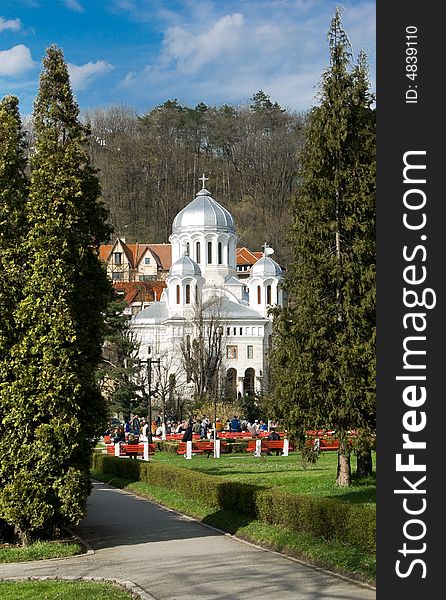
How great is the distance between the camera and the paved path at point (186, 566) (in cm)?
1149

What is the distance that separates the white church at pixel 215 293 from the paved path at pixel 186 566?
59688 millimetres

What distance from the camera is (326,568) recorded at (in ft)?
42.1

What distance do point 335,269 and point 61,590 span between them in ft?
42.8

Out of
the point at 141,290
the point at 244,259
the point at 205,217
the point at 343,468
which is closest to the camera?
the point at 343,468

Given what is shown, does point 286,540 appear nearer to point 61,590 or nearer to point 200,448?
point 61,590

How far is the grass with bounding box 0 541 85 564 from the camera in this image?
14680 mm

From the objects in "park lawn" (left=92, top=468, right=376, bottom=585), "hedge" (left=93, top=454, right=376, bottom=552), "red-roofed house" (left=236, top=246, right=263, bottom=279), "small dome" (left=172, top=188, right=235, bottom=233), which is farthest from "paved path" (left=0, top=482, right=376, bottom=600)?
"red-roofed house" (left=236, top=246, right=263, bottom=279)

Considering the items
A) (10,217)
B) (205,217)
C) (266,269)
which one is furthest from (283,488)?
(266,269)

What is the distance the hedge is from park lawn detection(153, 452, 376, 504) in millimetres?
2078

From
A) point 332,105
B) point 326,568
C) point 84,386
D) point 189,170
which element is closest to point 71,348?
point 84,386

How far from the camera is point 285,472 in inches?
1100

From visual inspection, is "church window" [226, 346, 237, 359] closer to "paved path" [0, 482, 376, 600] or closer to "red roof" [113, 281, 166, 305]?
"red roof" [113, 281, 166, 305]

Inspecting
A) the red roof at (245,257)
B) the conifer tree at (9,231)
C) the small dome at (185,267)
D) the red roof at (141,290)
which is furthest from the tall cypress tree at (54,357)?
the red roof at (245,257)

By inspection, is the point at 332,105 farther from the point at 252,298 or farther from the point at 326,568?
the point at 252,298
